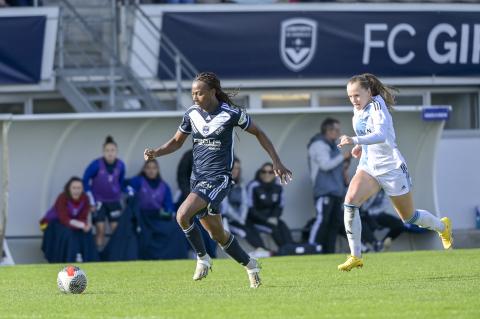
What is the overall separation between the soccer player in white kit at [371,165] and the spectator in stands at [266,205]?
813 cm

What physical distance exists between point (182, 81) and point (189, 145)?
1798 mm

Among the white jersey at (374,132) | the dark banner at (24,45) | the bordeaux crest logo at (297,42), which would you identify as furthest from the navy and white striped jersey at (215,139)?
the bordeaux crest logo at (297,42)

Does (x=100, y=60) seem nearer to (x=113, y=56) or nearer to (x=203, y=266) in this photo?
(x=113, y=56)

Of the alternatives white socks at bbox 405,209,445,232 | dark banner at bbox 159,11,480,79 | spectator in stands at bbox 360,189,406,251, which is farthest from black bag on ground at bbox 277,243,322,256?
white socks at bbox 405,209,445,232

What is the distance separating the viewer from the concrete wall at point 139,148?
21.3 m

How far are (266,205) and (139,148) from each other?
7.63 feet

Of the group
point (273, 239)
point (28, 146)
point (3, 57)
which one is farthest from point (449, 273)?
point (3, 57)

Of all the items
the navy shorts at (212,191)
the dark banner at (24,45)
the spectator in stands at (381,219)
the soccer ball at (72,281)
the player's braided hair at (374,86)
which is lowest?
the spectator in stands at (381,219)

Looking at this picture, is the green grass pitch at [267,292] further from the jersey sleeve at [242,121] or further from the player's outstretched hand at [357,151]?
the jersey sleeve at [242,121]

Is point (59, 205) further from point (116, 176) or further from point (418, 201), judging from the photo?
point (418, 201)

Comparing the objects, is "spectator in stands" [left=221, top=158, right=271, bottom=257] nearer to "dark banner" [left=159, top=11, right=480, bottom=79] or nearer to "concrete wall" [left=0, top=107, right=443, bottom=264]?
"concrete wall" [left=0, top=107, right=443, bottom=264]

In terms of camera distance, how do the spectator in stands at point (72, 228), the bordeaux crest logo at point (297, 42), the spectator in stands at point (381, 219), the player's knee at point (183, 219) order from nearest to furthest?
the player's knee at point (183, 219), the spectator in stands at point (72, 228), the spectator in stands at point (381, 219), the bordeaux crest logo at point (297, 42)

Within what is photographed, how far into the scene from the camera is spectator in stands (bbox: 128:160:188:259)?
2055 centimetres

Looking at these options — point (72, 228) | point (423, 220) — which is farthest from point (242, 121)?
point (72, 228)
